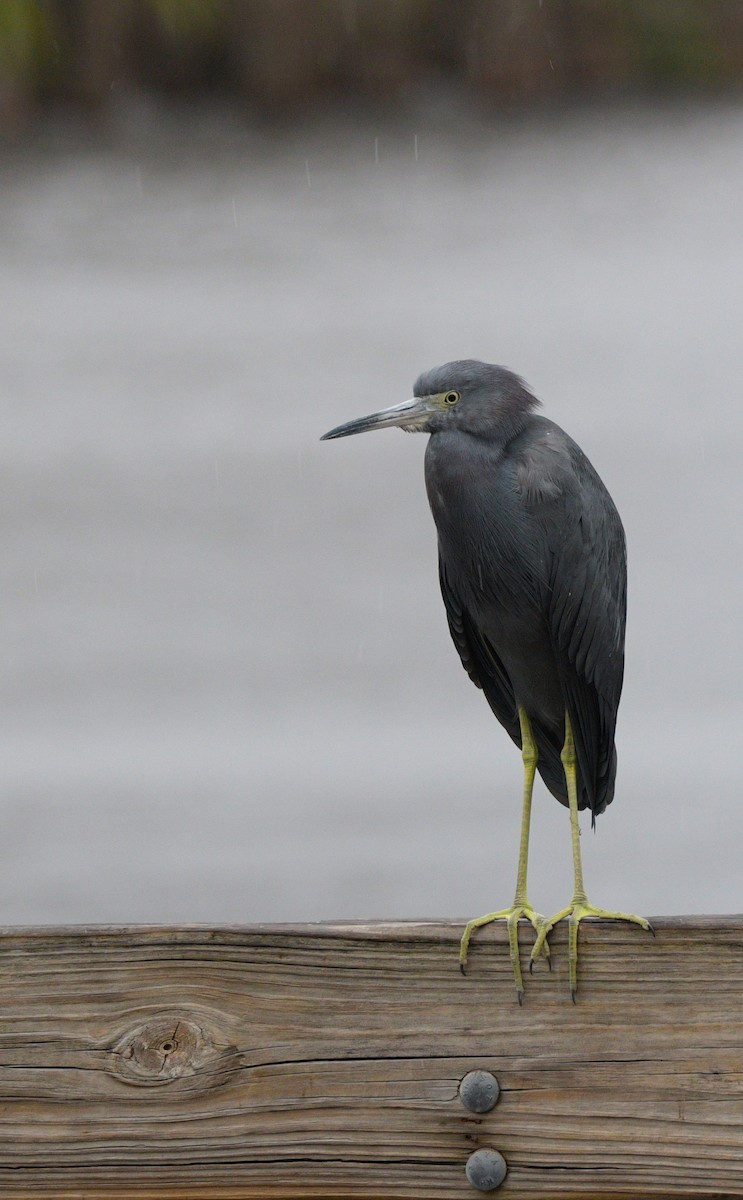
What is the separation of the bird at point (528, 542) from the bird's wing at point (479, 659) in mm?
26

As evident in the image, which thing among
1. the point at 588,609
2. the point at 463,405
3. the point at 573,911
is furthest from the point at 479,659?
the point at 573,911

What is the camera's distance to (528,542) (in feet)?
3.63

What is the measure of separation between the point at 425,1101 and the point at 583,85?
2.70 meters

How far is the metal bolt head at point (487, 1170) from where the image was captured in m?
0.74

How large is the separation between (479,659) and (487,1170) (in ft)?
1.96

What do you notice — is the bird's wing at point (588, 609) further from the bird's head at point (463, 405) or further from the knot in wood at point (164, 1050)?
the knot in wood at point (164, 1050)

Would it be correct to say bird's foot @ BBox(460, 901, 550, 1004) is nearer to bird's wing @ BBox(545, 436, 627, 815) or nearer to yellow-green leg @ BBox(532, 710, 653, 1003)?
yellow-green leg @ BBox(532, 710, 653, 1003)

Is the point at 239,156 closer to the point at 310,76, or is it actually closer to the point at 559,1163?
the point at 310,76

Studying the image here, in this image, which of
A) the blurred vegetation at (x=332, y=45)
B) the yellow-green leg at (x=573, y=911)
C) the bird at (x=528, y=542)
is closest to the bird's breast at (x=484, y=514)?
Result: the bird at (x=528, y=542)

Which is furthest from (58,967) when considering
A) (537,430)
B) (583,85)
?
(583,85)

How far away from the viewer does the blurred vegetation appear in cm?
263

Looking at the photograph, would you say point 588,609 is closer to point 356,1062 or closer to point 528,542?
point 528,542

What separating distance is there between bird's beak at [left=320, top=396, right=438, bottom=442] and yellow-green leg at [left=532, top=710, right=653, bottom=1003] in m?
0.31

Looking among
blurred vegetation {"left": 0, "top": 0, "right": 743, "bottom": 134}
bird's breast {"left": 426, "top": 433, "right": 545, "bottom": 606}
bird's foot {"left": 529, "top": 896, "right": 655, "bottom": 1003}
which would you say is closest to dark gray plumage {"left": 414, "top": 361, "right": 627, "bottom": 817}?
bird's breast {"left": 426, "top": 433, "right": 545, "bottom": 606}
